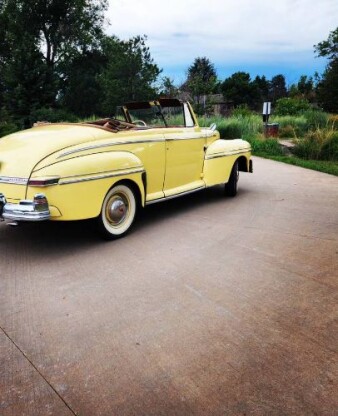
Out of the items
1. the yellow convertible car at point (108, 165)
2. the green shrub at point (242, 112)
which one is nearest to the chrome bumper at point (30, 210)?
the yellow convertible car at point (108, 165)

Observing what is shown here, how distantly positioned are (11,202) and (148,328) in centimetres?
204

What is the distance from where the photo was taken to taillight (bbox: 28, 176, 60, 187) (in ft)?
12.5

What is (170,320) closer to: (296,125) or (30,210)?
(30,210)

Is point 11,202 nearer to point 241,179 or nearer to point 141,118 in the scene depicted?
point 141,118

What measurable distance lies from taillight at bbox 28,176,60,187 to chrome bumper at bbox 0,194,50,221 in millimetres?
112

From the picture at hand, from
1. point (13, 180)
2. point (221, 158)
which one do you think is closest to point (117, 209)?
point (13, 180)

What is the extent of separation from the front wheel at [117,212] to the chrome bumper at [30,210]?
675 mm

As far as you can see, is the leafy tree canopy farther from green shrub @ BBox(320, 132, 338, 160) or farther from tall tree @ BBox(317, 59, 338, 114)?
green shrub @ BBox(320, 132, 338, 160)

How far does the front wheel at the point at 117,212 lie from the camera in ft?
14.6

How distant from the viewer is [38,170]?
3.90 meters

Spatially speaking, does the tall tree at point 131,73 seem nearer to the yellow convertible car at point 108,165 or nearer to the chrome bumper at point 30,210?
the yellow convertible car at point 108,165

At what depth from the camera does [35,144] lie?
423 cm

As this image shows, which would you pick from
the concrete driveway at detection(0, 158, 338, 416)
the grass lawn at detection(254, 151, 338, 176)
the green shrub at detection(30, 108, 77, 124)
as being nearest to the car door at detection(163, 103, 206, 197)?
the concrete driveway at detection(0, 158, 338, 416)

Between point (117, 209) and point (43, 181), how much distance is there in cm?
101
